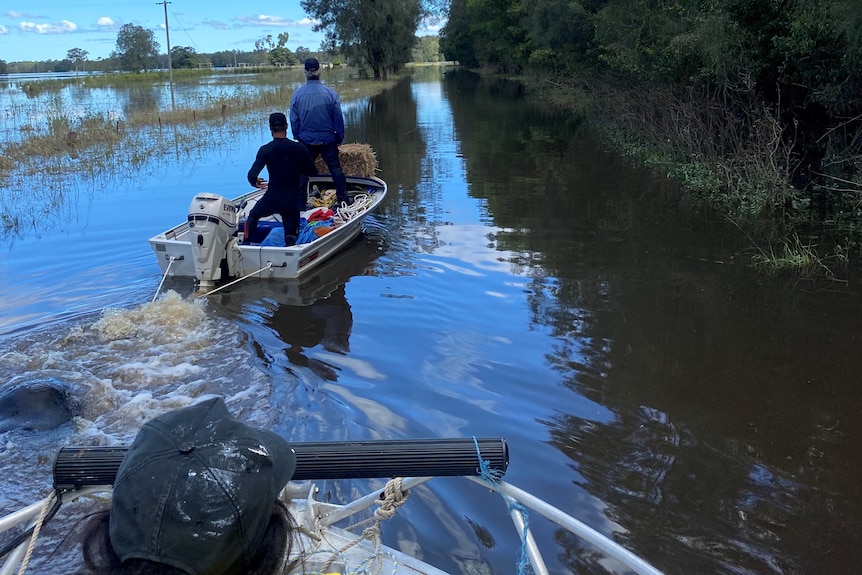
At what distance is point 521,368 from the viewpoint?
5.93 meters

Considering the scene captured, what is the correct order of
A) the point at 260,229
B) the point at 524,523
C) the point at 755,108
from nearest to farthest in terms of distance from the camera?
the point at 524,523 → the point at 260,229 → the point at 755,108

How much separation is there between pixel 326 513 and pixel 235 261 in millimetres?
5949

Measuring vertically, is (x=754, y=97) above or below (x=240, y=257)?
above

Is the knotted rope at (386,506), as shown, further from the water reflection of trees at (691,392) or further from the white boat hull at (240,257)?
the white boat hull at (240,257)

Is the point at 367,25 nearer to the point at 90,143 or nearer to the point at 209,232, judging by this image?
the point at 90,143

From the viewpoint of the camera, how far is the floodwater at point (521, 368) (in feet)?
13.0

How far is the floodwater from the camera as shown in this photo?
396 cm

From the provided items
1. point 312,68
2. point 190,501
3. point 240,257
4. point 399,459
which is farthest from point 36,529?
point 312,68

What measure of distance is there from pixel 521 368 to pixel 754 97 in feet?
28.3

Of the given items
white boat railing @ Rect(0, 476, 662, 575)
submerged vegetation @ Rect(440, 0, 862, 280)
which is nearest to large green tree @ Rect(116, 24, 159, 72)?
submerged vegetation @ Rect(440, 0, 862, 280)

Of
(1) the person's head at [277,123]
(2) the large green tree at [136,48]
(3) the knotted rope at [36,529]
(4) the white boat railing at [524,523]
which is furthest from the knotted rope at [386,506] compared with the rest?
(2) the large green tree at [136,48]

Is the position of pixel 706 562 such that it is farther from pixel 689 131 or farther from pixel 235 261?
pixel 689 131

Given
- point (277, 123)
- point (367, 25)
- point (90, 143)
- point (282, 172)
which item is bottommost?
point (90, 143)

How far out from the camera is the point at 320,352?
652 centimetres
